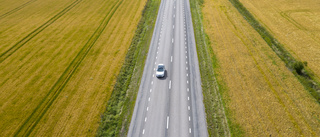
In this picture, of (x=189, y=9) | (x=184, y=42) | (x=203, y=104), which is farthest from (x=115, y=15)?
(x=203, y=104)

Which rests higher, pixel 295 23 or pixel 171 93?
pixel 295 23

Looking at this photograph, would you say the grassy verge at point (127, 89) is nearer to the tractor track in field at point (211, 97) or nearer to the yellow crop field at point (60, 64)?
the yellow crop field at point (60, 64)

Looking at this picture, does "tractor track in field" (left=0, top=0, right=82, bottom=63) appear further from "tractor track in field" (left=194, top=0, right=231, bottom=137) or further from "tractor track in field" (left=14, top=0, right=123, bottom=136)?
"tractor track in field" (left=194, top=0, right=231, bottom=137)

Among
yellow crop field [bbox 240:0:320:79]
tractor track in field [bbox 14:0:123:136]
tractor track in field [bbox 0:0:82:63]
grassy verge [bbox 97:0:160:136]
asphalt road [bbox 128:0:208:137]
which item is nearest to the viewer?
asphalt road [bbox 128:0:208:137]

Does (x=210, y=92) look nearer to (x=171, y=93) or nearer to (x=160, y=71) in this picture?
(x=171, y=93)

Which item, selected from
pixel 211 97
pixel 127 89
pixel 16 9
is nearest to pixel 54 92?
pixel 127 89

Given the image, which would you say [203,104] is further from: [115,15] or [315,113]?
[115,15]

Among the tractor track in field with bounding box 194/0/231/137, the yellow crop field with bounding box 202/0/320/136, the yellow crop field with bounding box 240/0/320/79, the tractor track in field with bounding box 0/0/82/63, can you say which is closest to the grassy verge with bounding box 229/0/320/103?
the yellow crop field with bounding box 202/0/320/136
